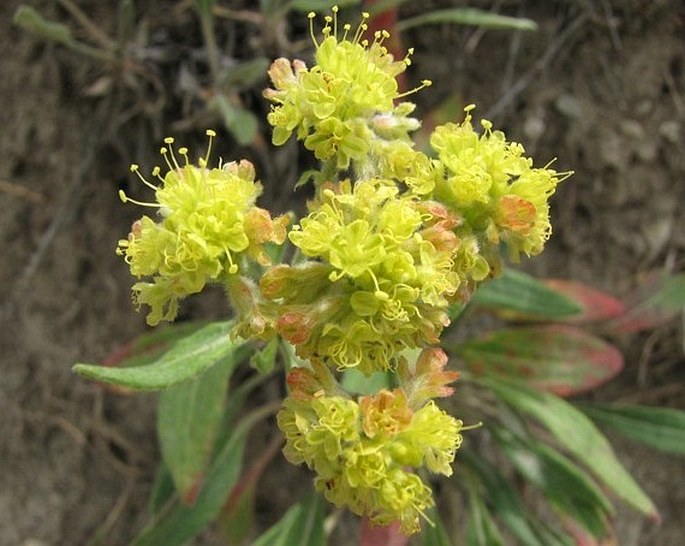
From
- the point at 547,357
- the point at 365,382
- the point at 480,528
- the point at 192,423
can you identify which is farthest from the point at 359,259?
the point at 480,528

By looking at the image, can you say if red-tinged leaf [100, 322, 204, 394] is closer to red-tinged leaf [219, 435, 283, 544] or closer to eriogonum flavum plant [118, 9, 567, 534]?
red-tinged leaf [219, 435, 283, 544]

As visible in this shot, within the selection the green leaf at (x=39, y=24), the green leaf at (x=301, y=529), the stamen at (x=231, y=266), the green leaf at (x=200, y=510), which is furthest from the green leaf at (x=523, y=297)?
the green leaf at (x=39, y=24)

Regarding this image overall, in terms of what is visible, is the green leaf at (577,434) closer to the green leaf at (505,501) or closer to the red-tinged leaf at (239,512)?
the green leaf at (505,501)

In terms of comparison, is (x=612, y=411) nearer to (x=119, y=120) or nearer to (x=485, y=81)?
(x=485, y=81)

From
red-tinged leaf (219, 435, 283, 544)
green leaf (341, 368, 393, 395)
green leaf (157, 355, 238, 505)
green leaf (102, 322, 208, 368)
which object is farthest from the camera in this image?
red-tinged leaf (219, 435, 283, 544)

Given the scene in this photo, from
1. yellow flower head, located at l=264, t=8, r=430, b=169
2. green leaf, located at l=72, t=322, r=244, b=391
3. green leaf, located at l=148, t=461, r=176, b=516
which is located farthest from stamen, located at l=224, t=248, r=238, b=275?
green leaf, located at l=148, t=461, r=176, b=516

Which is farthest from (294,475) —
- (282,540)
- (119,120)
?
(119,120)
